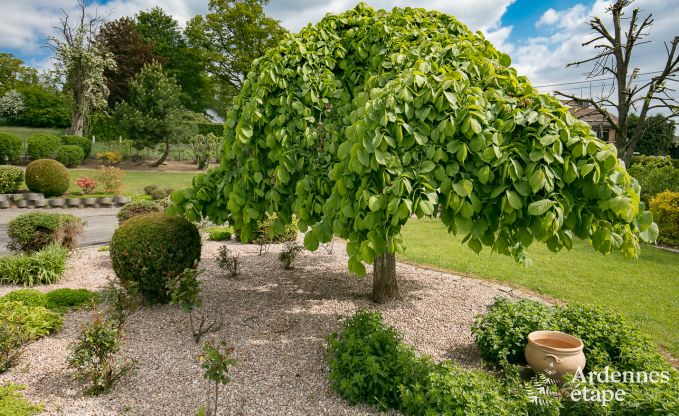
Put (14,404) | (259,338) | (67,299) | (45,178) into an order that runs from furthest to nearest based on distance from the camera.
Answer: (45,178), (67,299), (259,338), (14,404)

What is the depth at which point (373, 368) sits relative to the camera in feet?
11.5

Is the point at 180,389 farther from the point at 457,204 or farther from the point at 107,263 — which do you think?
the point at 107,263

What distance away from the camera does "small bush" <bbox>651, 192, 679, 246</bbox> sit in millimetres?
11124

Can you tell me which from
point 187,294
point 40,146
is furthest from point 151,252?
point 40,146

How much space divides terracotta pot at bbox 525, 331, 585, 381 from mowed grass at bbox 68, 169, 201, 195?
18.1 m

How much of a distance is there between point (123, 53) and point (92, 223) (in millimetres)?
27131

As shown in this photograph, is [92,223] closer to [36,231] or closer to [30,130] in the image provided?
[36,231]

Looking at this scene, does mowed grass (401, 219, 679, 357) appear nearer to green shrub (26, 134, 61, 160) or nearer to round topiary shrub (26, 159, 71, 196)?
round topiary shrub (26, 159, 71, 196)

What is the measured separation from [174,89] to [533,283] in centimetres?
2643

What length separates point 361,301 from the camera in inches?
239

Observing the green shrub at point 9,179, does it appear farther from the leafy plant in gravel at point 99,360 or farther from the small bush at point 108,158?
the leafy plant in gravel at point 99,360

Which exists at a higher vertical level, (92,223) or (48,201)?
(48,201)

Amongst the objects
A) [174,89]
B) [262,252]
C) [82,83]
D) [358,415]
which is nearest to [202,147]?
[174,89]

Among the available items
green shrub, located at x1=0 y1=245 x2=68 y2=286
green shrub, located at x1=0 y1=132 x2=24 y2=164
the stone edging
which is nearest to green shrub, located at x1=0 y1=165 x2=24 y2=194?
the stone edging
